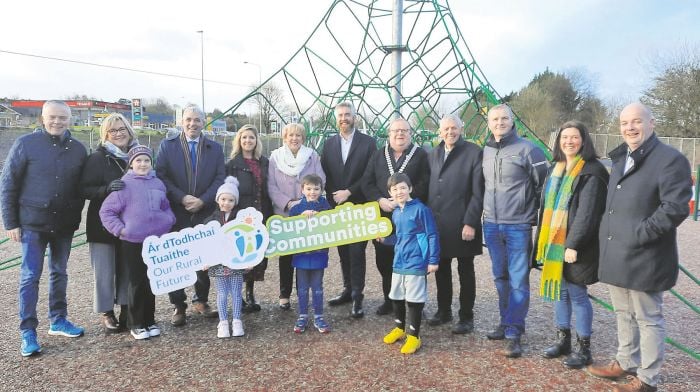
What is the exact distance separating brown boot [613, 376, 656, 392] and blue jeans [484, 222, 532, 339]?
0.82 meters

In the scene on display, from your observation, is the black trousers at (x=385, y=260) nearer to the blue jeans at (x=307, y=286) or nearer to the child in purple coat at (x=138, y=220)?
the blue jeans at (x=307, y=286)

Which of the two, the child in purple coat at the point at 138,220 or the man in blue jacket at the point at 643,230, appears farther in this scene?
the child in purple coat at the point at 138,220

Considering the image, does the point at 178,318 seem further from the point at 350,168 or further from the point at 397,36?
the point at 397,36

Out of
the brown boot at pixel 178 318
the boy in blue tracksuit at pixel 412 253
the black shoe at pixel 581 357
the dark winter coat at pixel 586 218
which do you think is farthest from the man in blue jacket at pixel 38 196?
the black shoe at pixel 581 357

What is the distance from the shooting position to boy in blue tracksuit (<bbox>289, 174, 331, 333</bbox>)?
4281 millimetres

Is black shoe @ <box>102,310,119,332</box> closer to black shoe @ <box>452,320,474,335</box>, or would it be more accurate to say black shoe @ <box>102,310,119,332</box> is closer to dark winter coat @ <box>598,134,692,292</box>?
black shoe @ <box>452,320,474,335</box>

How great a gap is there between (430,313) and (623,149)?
95.3 inches

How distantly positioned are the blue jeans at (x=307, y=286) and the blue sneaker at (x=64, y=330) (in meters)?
1.90

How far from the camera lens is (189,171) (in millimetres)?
4430

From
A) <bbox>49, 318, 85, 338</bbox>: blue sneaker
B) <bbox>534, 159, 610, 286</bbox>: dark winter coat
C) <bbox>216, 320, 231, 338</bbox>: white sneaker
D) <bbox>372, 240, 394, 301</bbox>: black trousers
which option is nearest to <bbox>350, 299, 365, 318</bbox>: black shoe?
<bbox>372, 240, 394, 301</bbox>: black trousers

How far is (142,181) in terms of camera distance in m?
3.99

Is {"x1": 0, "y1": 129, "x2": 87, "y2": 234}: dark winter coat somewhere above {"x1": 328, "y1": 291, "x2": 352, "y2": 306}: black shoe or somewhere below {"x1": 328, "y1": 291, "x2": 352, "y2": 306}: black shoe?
above

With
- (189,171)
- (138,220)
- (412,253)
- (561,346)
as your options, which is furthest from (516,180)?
(138,220)

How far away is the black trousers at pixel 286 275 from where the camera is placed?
4875 millimetres
